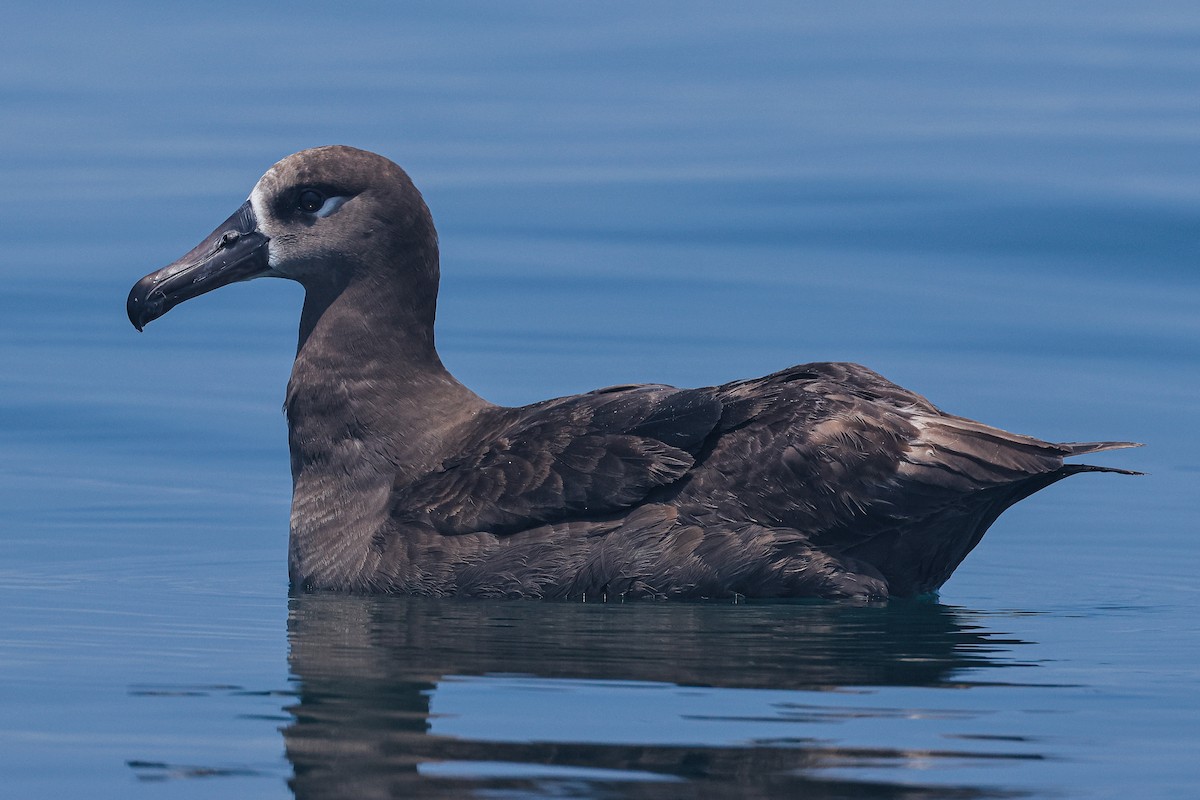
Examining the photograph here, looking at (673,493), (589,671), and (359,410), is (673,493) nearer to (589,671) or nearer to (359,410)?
(359,410)

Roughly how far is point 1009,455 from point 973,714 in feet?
8.81

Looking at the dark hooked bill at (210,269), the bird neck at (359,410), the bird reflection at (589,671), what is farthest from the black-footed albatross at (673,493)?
the dark hooked bill at (210,269)

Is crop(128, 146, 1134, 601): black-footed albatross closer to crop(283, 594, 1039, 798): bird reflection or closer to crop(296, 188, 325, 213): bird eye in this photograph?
crop(283, 594, 1039, 798): bird reflection

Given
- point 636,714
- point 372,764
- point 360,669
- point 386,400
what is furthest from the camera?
point 386,400

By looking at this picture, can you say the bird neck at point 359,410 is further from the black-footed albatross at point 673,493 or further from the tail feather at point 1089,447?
the tail feather at point 1089,447

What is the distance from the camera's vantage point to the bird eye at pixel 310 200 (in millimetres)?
10945

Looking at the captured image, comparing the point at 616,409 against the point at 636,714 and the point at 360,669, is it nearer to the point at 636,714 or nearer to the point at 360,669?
the point at 360,669

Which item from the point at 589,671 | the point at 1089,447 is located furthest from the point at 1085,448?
the point at 589,671

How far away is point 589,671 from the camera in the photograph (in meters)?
8.00

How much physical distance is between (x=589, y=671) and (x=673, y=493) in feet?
6.66

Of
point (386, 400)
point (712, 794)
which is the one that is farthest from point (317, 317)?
point (712, 794)

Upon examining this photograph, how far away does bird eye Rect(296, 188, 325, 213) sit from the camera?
35.9 feet

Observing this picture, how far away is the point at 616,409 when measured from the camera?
33.0 feet

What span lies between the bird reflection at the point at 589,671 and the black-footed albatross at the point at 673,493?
188 mm
